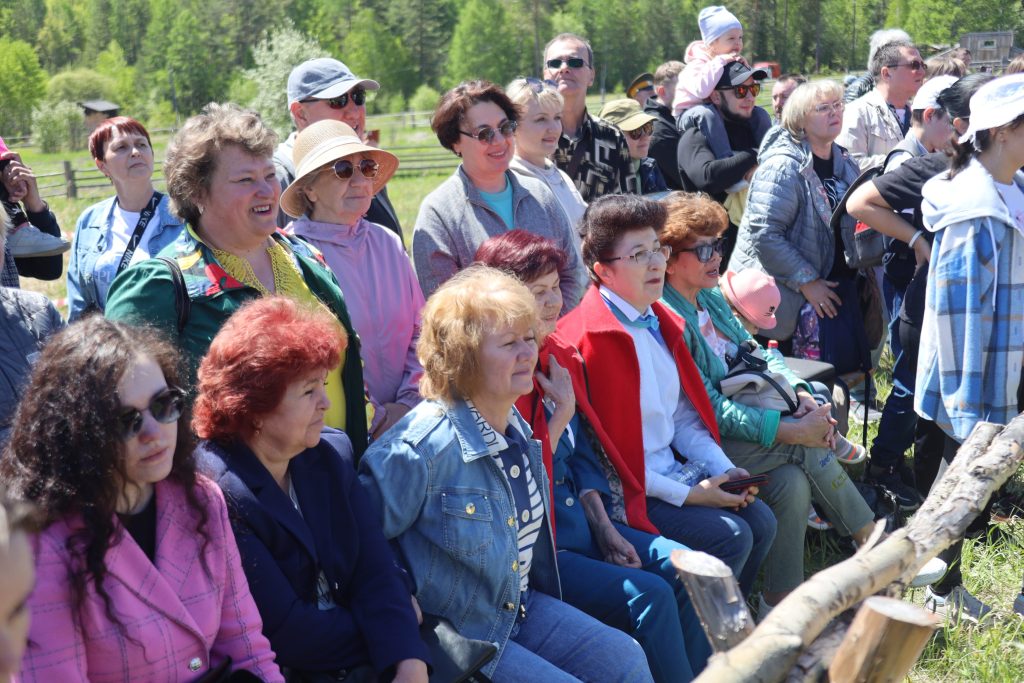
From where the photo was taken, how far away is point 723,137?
6.35 meters

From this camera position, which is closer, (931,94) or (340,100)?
(340,100)

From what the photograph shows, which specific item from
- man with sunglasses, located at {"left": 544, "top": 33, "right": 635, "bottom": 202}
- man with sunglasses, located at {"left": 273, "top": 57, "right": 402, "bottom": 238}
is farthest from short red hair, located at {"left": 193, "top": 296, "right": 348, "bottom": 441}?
man with sunglasses, located at {"left": 544, "top": 33, "right": 635, "bottom": 202}

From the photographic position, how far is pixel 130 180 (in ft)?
15.1

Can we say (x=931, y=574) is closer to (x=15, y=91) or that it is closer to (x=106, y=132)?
(x=106, y=132)

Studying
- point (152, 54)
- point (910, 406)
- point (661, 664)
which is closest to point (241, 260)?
point (661, 664)

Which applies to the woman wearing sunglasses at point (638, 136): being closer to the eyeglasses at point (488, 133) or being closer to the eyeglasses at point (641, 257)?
the eyeglasses at point (488, 133)

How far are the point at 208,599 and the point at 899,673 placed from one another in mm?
1453

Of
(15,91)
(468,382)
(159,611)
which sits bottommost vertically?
(15,91)

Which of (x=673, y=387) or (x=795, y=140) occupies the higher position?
(x=795, y=140)

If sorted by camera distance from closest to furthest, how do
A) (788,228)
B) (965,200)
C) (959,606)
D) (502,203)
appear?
(965,200)
(959,606)
(502,203)
(788,228)

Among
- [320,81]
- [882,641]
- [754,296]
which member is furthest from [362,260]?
[882,641]

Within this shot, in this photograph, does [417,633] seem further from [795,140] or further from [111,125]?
[795,140]

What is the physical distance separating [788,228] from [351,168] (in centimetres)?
291

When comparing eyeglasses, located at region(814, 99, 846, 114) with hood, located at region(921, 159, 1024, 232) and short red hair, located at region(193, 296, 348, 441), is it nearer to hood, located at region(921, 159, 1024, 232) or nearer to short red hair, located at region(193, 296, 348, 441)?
hood, located at region(921, 159, 1024, 232)
